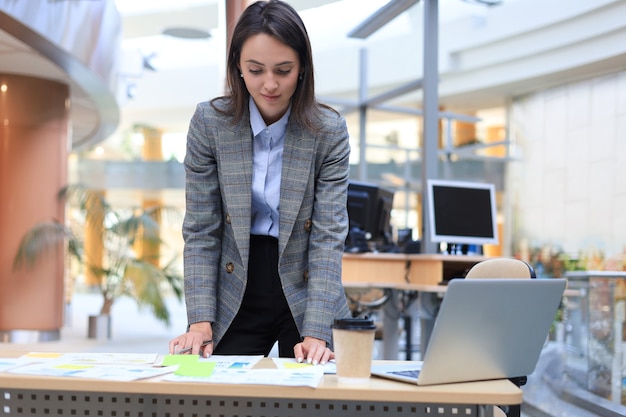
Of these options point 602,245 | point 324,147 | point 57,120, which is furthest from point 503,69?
point 324,147

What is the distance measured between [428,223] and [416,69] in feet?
27.1

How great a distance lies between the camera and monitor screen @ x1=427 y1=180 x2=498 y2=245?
5473 mm

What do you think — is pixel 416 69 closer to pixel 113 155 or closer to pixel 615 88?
pixel 615 88

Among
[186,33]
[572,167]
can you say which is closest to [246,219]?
[186,33]

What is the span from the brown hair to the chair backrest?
29.5 inches

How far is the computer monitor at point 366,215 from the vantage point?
5.75 meters

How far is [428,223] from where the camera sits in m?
5.89

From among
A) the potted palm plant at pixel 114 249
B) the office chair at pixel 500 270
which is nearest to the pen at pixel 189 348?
the office chair at pixel 500 270

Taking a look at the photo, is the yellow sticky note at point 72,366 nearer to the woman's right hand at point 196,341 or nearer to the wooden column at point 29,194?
the woman's right hand at point 196,341

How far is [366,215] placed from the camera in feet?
19.3

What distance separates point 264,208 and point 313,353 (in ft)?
1.30

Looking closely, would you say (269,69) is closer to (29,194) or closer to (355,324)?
(355,324)

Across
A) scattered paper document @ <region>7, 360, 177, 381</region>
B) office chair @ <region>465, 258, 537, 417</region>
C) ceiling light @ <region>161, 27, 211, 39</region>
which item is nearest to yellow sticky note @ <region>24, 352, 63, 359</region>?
scattered paper document @ <region>7, 360, 177, 381</region>

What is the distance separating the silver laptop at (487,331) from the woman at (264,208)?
15.2 inches
